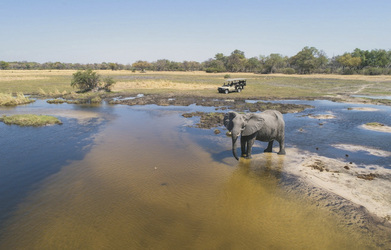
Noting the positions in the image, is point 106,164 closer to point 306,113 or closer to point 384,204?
point 384,204

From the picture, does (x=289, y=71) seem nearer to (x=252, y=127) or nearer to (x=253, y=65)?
(x=253, y=65)

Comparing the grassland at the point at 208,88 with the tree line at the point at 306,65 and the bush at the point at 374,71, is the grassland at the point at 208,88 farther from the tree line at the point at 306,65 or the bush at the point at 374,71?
the tree line at the point at 306,65

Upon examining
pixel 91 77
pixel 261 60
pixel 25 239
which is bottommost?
pixel 25 239

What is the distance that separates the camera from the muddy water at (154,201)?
632 centimetres

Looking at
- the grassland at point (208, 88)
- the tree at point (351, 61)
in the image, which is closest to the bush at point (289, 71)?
the tree at point (351, 61)

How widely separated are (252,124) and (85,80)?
33.8m

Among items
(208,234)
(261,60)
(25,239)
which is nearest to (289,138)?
(208,234)

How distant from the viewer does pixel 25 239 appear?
6387 millimetres

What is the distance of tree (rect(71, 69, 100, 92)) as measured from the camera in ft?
119

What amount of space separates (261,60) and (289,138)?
11283 cm

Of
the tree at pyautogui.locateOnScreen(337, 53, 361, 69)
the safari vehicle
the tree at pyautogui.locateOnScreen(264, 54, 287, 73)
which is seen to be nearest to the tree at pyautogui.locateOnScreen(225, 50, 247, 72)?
the tree at pyautogui.locateOnScreen(264, 54, 287, 73)

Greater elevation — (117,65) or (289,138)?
(117,65)

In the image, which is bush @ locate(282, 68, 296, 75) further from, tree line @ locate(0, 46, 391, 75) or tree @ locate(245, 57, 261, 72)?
tree @ locate(245, 57, 261, 72)

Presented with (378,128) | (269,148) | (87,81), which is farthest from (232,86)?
(269,148)
